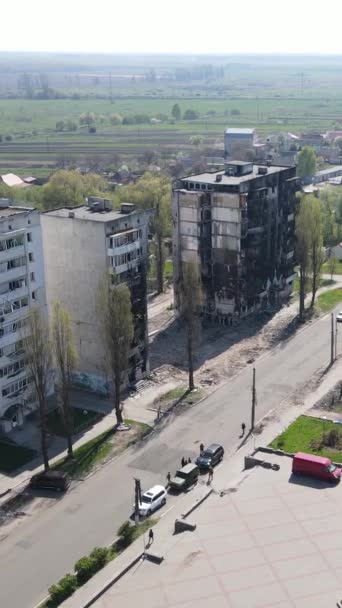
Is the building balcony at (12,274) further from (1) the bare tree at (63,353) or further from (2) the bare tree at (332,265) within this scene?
(2) the bare tree at (332,265)

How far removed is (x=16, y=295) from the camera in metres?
59.7

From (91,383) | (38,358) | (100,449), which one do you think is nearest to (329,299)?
(91,383)

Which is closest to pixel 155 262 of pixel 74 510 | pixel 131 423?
pixel 131 423

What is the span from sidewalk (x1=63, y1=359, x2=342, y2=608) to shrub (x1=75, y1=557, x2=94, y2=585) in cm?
41

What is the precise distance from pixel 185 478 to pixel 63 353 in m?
12.8

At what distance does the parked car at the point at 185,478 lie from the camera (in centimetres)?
5031

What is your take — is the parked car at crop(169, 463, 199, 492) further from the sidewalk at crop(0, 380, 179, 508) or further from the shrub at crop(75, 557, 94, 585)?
the shrub at crop(75, 557, 94, 585)

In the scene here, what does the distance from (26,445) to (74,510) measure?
10.5 m

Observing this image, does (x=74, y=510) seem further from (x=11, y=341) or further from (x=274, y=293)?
(x=274, y=293)

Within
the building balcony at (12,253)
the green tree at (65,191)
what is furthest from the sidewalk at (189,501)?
the green tree at (65,191)

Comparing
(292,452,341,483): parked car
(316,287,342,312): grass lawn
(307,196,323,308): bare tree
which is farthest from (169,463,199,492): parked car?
(316,287,342,312): grass lawn

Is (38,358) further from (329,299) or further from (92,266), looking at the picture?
(329,299)

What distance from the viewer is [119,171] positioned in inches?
7274

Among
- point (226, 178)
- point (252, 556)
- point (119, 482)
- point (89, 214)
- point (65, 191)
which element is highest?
point (226, 178)
